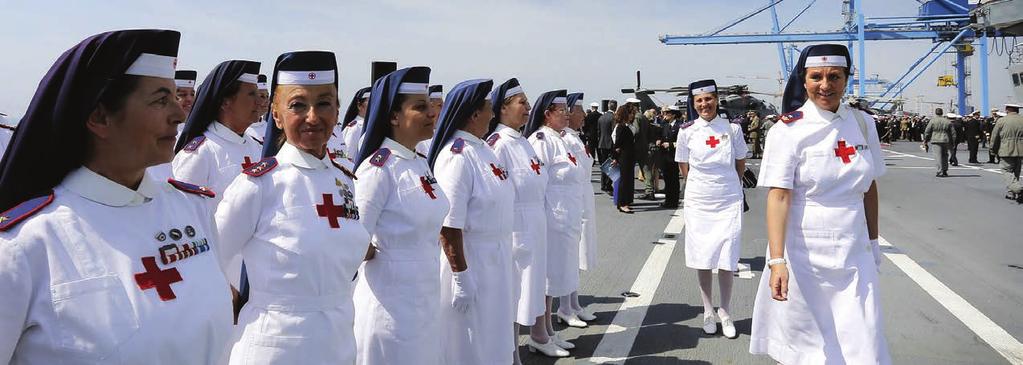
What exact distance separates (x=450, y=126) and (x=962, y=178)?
18.5 meters

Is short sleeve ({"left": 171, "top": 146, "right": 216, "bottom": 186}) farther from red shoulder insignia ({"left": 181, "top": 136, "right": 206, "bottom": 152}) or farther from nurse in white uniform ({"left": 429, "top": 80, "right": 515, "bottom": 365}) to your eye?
nurse in white uniform ({"left": 429, "top": 80, "right": 515, "bottom": 365})

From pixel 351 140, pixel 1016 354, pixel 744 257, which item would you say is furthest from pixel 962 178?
pixel 351 140

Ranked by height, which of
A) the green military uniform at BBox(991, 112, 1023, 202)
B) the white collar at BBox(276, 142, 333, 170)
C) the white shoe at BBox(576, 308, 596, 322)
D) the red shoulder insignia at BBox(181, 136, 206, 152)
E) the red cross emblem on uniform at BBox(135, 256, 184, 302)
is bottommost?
the white shoe at BBox(576, 308, 596, 322)

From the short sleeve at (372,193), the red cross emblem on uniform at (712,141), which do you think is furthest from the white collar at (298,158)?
the red cross emblem on uniform at (712,141)

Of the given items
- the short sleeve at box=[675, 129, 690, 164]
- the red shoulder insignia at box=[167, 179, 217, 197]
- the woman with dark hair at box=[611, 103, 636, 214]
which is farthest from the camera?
the woman with dark hair at box=[611, 103, 636, 214]

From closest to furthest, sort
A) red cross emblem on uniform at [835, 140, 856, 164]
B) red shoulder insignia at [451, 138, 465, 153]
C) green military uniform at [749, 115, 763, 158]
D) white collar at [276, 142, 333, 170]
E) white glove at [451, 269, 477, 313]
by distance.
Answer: white collar at [276, 142, 333, 170] → red cross emblem on uniform at [835, 140, 856, 164] → white glove at [451, 269, 477, 313] → red shoulder insignia at [451, 138, 465, 153] → green military uniform at [749, 115, 763, 158]

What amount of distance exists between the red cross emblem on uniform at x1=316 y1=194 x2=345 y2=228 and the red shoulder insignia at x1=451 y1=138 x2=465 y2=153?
4.37ft

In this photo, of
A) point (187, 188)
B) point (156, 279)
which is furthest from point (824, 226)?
point (156, 279)

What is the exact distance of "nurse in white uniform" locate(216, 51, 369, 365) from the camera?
241 cm

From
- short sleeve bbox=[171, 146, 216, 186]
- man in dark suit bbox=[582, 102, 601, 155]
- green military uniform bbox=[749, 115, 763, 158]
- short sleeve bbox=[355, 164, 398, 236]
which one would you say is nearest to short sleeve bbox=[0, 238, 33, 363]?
short sleeve bbox=[355, 164, 398, 236]

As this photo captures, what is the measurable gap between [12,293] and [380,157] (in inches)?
72.0

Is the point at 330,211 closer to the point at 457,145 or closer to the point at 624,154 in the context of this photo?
the point at 457,145

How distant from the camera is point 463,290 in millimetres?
3705

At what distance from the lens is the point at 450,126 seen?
162 inches
